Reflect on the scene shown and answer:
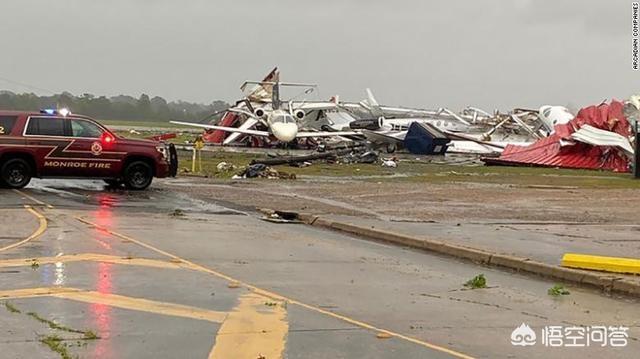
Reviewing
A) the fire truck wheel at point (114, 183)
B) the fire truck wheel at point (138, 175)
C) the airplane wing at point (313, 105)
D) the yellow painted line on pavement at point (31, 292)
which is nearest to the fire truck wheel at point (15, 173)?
the fire truck wheel at point (138, 175)

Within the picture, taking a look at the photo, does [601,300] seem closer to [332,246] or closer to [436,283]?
[436,283]

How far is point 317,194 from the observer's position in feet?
75.7

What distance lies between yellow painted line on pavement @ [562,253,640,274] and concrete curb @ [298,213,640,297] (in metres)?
0.18

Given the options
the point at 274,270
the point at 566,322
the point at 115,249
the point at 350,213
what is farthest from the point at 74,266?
the point at 350,213

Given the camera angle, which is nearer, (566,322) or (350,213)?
(566,322)

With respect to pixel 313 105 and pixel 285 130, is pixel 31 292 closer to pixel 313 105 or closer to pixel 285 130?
pixel 285 130

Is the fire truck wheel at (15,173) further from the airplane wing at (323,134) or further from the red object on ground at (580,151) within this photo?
the airplane wing at (323,134)

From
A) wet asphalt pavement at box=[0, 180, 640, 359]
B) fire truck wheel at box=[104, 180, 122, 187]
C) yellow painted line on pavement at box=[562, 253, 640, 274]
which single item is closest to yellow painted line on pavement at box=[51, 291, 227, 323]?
wet asphalt pavement at box=[0, 180, 640, 359]

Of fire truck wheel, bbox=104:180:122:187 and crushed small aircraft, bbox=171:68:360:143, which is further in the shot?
crushed small aircraft, bbox=171:68:360:143

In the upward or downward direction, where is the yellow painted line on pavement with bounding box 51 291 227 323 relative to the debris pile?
upward

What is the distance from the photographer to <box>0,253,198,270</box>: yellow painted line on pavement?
1002 cm

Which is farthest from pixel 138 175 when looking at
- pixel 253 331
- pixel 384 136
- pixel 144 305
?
pixel 384 136

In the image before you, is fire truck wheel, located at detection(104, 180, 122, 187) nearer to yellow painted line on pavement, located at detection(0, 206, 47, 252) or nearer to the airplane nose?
yellow painted line on pavement, located at detection(0, 206, 47, 252)

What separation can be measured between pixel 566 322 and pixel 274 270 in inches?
151
